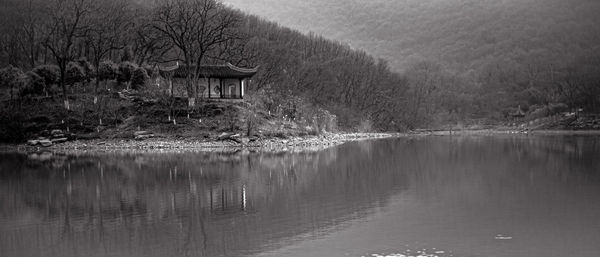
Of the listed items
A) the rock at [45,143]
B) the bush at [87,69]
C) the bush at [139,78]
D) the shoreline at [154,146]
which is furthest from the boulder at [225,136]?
the bush at [87,69]

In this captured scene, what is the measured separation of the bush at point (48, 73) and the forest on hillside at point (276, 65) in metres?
0.10

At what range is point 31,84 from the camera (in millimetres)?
64375

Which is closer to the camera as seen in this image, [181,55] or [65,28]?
[65,28]

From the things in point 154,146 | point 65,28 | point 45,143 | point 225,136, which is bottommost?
point 154,146

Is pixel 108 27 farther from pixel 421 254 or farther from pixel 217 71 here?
pixel 421 254

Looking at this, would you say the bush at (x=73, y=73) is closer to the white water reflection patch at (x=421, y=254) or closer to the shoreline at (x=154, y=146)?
the shoreline at (x=154, y=146)

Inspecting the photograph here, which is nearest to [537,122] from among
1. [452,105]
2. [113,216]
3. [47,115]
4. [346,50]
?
[452,105]

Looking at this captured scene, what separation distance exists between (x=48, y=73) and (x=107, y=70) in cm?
630

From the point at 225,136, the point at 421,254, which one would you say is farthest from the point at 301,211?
the point at 225,136

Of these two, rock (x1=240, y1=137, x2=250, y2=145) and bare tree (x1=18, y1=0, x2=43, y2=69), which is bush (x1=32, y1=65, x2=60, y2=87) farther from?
rock (x1=240, y1=137, x2=250, y2=145)

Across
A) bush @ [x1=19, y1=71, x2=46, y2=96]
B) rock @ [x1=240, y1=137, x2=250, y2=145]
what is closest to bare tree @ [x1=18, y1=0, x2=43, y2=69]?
bush @ [x1=19, y1=71, x2=46, y2=96]

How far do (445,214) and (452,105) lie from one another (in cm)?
16693

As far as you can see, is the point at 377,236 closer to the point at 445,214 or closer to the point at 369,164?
the point at 445,214

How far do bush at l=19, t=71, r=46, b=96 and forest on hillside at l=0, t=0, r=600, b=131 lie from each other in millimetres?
101
